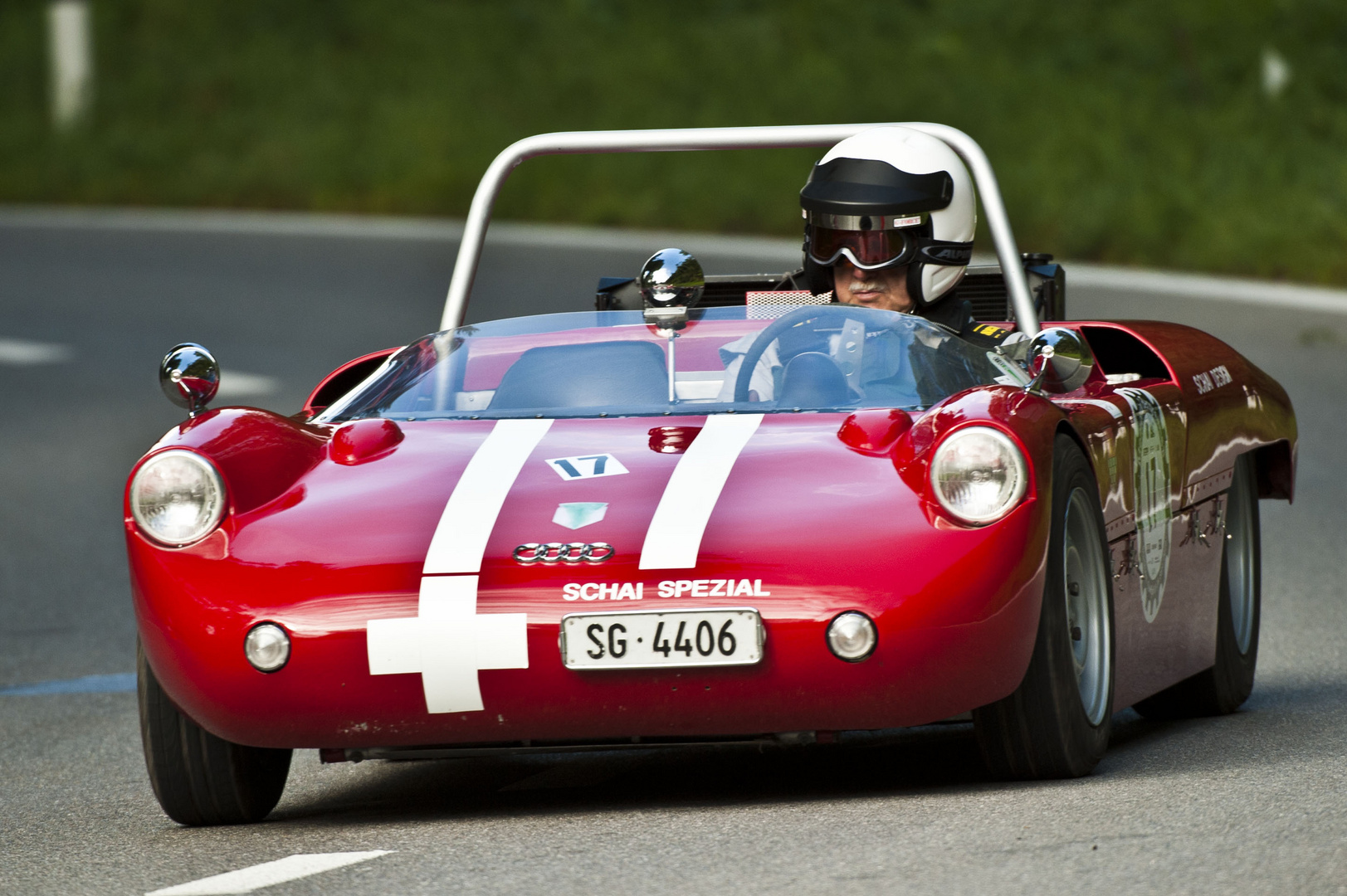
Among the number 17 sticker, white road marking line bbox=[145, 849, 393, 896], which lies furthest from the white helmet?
white road marking line bbox=[145, 849, 393, 896]

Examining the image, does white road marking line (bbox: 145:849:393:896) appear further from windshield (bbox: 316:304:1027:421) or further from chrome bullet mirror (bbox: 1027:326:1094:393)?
chrome bullet mirror (bbox: 1027:326:1094:393)

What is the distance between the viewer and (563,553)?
4793 millimetres

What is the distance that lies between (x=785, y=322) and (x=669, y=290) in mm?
304

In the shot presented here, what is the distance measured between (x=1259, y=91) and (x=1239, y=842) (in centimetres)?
2409

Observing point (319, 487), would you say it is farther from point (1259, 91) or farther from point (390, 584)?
point (1259, 91)

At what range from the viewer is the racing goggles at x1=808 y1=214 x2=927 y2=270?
22.5 feet

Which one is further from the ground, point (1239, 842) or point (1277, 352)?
point (1239, 842)

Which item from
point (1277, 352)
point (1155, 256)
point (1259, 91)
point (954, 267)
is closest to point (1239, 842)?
point (954, 267)

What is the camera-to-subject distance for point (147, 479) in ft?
16.6

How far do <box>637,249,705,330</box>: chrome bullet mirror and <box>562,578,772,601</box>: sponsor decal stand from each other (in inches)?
50.7

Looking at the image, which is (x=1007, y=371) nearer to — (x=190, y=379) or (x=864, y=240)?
(x=864, y=240)

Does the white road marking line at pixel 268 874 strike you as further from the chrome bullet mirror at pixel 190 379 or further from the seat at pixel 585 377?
the chrome bullet mirror at pixel 190 379

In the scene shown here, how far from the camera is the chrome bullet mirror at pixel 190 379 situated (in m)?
5.77

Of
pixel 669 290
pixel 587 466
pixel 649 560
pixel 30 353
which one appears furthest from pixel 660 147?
pixel 30 353
